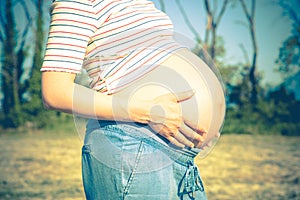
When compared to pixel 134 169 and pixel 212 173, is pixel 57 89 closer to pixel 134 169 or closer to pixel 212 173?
pixel 134 169

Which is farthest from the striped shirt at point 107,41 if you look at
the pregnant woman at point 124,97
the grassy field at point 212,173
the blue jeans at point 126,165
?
the grassy field at point 212,173

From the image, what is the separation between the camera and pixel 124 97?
33.8 inches

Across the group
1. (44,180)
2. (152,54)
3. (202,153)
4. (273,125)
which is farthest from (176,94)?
(273,125)

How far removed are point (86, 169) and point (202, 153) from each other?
325 millimetres

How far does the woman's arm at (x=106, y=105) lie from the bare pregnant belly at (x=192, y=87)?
4cm

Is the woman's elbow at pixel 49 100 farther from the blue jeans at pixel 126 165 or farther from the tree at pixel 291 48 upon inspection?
the tree at pixel 291 48

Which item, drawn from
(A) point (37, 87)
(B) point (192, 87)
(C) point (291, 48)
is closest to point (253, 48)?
(C) point (291, 48)

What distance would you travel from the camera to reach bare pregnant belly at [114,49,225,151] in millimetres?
889

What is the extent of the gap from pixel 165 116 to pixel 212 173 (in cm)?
459

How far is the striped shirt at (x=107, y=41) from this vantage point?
81cm

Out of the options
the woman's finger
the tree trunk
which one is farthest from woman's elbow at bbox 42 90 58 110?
the tree trunk

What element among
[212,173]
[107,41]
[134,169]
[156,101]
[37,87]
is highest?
[107,41]

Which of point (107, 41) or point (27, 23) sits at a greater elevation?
point (107, 41)

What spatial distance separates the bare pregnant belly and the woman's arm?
35mm
